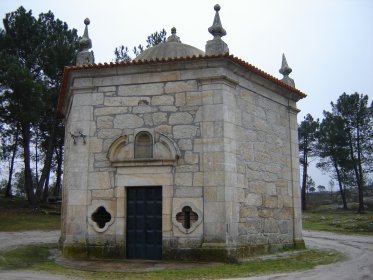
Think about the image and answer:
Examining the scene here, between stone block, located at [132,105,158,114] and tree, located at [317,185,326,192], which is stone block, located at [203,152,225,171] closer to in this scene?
stone block, located at [132,105,158,114]

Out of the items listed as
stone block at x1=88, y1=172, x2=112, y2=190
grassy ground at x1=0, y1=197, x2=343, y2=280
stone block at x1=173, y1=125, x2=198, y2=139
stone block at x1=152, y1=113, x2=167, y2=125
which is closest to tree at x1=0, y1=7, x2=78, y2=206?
grassy ground at x1=0, y1=197, x2=343, y2=280

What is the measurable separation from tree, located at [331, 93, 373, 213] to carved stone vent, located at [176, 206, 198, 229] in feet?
93.8

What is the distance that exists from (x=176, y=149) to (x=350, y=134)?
97.5 ft

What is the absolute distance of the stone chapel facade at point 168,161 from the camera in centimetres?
970

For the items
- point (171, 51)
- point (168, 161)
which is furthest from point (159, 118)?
point (171, 51)

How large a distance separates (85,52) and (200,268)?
6.84 metres

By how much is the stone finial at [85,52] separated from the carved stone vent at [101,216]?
4186 mm

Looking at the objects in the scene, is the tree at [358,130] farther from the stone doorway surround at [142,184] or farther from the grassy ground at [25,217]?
the stone doorway surround at [142,184]

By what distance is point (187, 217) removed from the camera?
32.1 ft

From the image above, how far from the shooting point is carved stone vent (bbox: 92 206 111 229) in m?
10.3

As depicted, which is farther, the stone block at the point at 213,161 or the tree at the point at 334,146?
the tree at the point at 334,146

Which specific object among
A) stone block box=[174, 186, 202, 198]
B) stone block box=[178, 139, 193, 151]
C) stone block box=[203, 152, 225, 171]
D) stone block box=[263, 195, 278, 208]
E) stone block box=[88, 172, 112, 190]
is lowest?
stone block box=[263, 195, 278, 208]

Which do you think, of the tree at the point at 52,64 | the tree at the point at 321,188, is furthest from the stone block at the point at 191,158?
the tree at the point at 321,188

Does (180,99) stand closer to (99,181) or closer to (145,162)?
(145,162)
